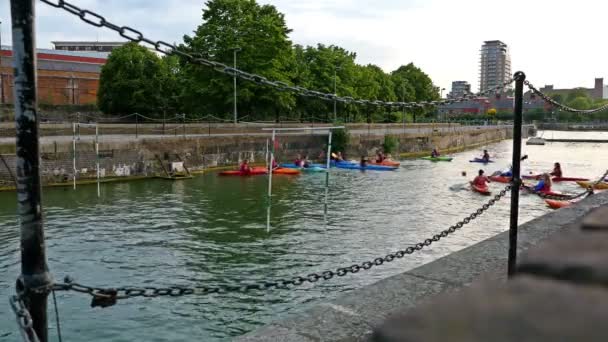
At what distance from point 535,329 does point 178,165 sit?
33.0 meters

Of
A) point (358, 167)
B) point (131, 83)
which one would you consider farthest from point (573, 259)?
point (131, 83)

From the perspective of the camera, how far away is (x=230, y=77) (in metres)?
46.6

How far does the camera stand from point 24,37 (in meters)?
3.77

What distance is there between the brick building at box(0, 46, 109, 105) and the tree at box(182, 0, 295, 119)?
29.2 m

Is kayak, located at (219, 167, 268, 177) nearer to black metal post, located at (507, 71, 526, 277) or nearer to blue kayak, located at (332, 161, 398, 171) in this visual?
blue kayak, located at (332, 161, 398, 171)

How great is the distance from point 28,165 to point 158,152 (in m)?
30.0

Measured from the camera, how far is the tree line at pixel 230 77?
46.5 metres

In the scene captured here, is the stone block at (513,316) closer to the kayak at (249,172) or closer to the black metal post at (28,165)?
the black metal post at (28,165)

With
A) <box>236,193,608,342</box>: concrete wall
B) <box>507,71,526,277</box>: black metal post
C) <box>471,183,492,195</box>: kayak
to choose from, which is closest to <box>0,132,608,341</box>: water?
<box>471,183,492,195</box>: kayak

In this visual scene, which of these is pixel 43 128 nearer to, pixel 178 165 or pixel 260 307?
pixel 178 165

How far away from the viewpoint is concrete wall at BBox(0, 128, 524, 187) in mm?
27516

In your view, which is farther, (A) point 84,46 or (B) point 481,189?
(A) point 84,46

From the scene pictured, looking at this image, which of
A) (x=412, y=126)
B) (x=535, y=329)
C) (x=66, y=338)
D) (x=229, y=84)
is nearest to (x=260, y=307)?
(x=66, y=338)

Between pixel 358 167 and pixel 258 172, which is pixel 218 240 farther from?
pixel 358 167
